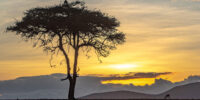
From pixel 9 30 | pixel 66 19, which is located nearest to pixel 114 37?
pixel 66 19

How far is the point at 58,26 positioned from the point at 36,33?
10.7 ft

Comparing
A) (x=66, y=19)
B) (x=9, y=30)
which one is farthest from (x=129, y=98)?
(x=9, y=30)

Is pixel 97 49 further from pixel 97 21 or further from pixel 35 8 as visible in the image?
pixel 35 8

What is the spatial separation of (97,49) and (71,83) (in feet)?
17.1

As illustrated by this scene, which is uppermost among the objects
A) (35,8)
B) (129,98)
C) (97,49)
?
(35,8)

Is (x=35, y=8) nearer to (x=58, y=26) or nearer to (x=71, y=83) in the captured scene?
(x=58, y=26)

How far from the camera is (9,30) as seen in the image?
7594 cm

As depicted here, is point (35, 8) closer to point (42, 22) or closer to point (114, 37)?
point (42, 22)

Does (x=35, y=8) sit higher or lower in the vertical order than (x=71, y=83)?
higher

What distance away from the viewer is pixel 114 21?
75750mm

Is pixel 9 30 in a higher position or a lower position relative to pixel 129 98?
higher

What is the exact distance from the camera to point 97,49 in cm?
7506

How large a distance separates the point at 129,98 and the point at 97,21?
995 centimetres

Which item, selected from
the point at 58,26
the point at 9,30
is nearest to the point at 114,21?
the point at 58,26
